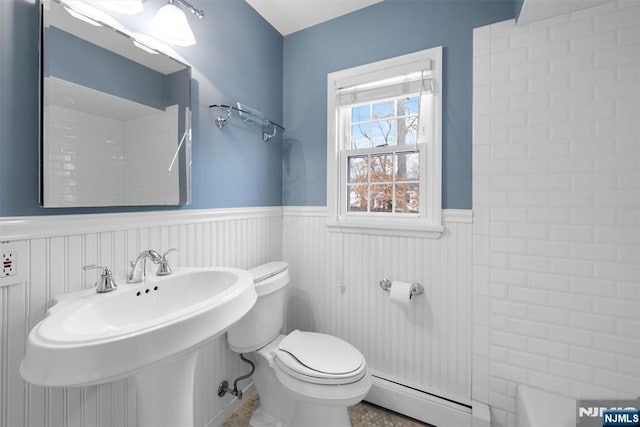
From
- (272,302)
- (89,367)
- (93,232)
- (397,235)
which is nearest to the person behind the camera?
(89,367)

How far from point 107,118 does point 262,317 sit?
3.87 ft

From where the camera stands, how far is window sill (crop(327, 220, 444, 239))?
1631mm

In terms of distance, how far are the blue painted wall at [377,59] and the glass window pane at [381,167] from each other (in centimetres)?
34

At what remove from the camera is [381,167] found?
1885mm

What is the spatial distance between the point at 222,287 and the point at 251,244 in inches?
26.1

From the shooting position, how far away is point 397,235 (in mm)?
1742

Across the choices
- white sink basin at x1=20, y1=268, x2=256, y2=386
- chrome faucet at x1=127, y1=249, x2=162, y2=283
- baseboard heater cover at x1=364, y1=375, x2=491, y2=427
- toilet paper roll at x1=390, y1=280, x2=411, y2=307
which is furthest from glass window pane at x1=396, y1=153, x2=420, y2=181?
chrome faucet at x1=127, y1=249, x2=162, y2=283

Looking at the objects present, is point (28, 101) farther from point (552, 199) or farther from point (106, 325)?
point (552, 199)

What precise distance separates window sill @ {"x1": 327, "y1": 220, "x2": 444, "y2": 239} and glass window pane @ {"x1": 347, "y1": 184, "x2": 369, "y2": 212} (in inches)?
5.3

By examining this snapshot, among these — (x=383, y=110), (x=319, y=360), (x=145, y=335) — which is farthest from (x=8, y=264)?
(x=383, y=110)

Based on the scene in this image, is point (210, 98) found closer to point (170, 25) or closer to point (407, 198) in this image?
point (170, 25)

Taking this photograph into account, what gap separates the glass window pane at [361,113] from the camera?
1.92 m

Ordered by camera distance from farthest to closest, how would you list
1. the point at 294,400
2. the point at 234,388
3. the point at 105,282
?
the point at 234,388, the point at 294,400, the point at 105,282

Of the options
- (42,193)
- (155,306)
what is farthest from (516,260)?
(42,193)
